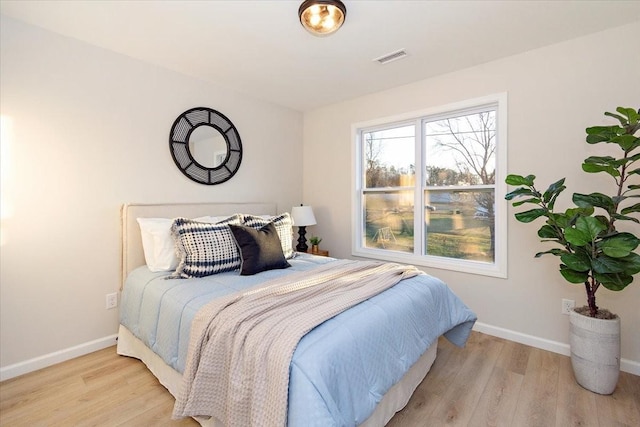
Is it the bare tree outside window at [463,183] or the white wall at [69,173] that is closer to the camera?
the white wall at [69,173]

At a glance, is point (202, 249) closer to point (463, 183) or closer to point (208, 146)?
point (208, 146)

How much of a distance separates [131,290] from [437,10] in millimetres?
2957

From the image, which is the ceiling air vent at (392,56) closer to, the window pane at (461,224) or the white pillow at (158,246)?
the window pane at (461,224)

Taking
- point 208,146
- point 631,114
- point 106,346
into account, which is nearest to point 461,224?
point 631,114

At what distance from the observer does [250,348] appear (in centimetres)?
124

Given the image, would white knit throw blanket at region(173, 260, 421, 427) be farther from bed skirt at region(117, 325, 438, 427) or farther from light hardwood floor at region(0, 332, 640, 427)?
light hardwood floor at region(0, 332, 640, 427)

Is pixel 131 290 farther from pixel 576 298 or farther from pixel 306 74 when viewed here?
pixel 576 298

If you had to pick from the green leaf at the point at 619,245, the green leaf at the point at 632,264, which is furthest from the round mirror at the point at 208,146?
the green leaf at the point at 632,264

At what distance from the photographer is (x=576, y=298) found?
2.31 meters

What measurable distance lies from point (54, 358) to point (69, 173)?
1.40 m

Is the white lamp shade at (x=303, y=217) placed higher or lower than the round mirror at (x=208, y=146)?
lower

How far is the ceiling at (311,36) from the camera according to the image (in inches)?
75.6

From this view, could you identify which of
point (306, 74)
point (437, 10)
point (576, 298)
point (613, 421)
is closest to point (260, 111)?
point (306, 74)

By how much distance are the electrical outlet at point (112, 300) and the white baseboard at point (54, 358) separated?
9.9 inches
